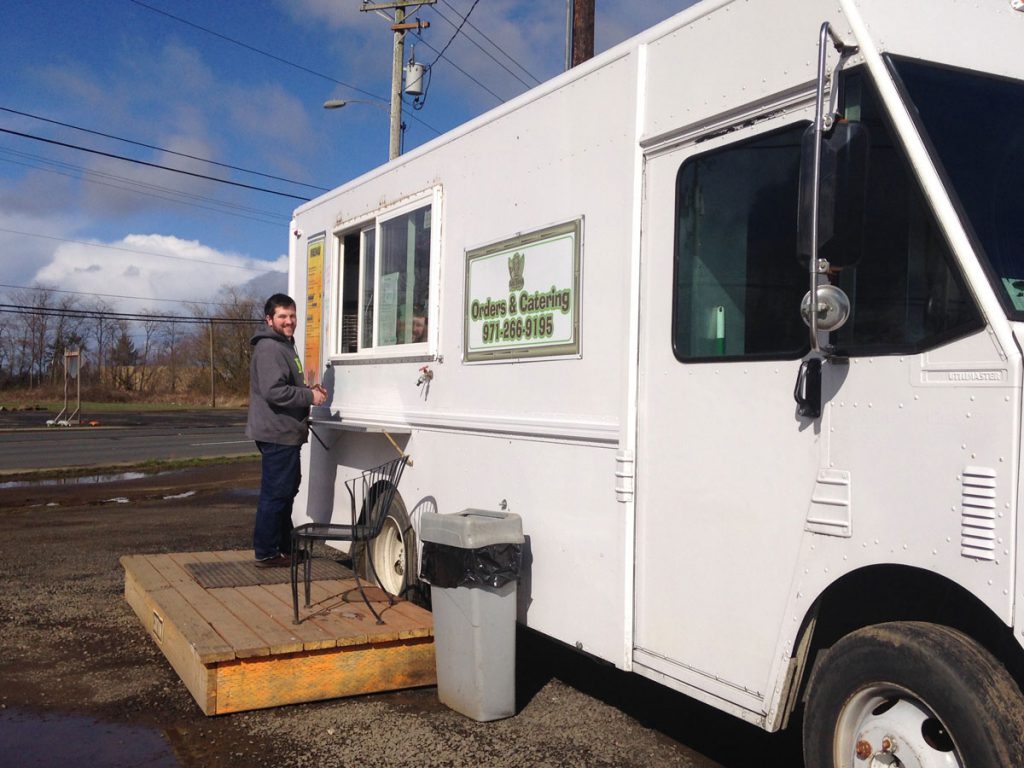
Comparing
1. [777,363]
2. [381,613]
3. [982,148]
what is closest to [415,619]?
[381,613]

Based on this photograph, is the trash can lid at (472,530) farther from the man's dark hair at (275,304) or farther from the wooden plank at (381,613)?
Answer: the man's dark hair at (275,304)

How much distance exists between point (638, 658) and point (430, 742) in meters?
1.10

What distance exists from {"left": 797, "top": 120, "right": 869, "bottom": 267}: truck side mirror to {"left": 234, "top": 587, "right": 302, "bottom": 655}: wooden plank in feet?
10.2

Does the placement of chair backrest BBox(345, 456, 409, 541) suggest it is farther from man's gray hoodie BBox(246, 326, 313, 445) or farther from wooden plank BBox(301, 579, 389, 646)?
man's gray hoodie BBox(246, 326, 313, 445)

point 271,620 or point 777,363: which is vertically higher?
point 777,363

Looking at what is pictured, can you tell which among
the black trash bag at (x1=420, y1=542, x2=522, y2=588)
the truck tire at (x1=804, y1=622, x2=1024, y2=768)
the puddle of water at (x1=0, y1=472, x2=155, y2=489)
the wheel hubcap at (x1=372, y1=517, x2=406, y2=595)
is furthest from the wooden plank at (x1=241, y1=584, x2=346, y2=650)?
the puddle of water at (x1=0, y1=472, x2=155, y2=489)

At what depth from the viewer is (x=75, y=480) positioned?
55.0ft

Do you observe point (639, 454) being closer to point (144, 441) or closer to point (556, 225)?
point (556, 225)

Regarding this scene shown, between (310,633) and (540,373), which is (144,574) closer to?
(310,633)

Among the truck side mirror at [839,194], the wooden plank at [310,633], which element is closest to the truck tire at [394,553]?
the wooden plank at [310,633]

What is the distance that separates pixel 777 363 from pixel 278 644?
277cm

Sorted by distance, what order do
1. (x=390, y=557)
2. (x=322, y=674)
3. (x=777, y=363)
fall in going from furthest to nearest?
(x=390, y=557) → (x=322, y=674) → (x=777, y=363)

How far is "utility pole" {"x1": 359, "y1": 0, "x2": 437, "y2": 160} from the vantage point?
72.5 ft

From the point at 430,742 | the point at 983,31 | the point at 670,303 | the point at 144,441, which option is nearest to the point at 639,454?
the point at 670,303
